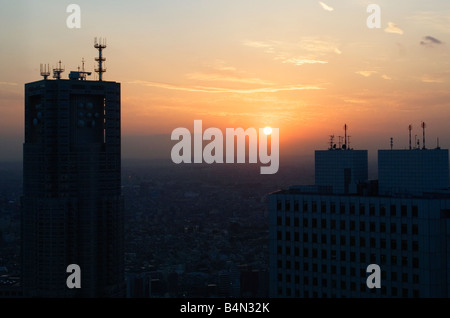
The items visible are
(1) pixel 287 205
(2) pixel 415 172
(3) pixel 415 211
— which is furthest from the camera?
(1) pixel 287 205

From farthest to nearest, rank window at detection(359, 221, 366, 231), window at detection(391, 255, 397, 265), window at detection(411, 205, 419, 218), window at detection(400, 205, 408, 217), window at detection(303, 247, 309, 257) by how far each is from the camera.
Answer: window at detection(303, 247, 309, 257) < window at detection(359, 221, 366, 231) < window at detection(391, 255, 397, 265) < window at detection(400, 205, 408, 217) < window at detection(411, 205, 419, 218)

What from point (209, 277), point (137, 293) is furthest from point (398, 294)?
point (209, 277)

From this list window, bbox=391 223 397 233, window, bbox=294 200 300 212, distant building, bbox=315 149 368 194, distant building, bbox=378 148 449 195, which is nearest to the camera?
window, bbox=391 223 397 233

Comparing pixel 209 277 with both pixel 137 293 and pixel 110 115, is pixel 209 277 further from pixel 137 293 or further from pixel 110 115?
pixel 110 115

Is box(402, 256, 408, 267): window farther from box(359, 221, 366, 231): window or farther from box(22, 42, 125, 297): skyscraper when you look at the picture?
box(22, 42, 125, 297): skyscraper

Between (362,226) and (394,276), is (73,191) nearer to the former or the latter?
(362,226)

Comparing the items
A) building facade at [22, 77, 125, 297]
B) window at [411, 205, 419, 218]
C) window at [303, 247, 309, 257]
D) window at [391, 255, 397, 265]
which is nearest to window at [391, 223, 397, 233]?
window at [411, 205, 419, 218]

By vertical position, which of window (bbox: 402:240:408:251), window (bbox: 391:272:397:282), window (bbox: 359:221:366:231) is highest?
window (bbox: 359:221:366:231)

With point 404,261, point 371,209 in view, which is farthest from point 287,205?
point 404,261

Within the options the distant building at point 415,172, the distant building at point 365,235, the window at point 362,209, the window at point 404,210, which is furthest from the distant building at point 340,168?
the window at point 404,210
